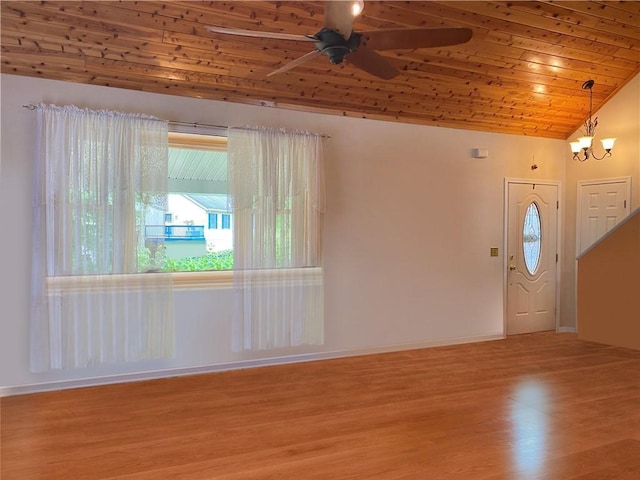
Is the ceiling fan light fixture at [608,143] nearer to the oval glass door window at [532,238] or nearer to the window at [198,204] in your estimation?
the oval glass door window at [532,238]

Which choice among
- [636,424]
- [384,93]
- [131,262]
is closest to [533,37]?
[384,93]

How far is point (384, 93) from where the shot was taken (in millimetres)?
4883

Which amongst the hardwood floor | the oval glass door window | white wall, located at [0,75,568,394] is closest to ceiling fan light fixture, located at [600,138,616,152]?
white wall, located at [0,75,568,394]

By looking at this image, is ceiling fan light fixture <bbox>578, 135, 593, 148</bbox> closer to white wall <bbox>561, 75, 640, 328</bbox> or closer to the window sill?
white wall <bbox>561, 75, 640, 328</bbox>

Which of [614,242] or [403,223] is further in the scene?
[403,223]

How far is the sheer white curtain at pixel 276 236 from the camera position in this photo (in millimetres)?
4477

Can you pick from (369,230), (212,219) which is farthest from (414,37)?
(369,230)

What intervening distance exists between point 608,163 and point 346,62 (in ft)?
15.2

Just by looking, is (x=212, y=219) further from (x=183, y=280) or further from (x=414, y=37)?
(x=414, y=37)

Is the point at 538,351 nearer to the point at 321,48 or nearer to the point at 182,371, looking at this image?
the point at 182,371

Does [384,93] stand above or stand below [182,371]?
above

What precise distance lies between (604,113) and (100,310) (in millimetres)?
6278

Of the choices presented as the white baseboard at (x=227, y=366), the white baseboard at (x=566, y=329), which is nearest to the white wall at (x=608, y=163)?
the white baseboard at (x=566, y=329)

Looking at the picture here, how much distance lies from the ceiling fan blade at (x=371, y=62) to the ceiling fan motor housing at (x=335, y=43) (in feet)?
0.49
